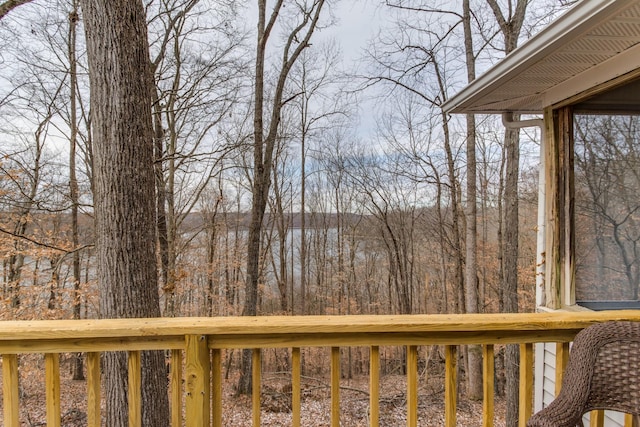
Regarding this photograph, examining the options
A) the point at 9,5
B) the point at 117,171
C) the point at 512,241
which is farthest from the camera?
the point at 512,241

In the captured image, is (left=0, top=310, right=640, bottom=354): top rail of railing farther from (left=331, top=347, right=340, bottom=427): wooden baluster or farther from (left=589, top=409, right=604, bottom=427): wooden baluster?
(left=589, top=409, right=604, bottom=427): wooden baluster

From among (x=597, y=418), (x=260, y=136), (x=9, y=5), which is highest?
(x=9, y=5)

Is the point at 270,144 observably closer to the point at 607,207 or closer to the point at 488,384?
the point at 607,207

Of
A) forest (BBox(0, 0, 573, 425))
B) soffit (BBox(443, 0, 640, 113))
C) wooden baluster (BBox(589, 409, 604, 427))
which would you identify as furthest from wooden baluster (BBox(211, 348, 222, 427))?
forest (BBox(0, 0, 573, 425))

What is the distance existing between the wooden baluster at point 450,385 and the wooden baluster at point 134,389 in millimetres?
1133

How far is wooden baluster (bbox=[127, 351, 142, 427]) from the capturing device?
1289 millimetres

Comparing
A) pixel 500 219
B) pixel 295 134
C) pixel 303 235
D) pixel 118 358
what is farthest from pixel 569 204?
pixel 303 235

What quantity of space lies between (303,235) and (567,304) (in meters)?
11.4

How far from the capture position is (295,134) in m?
11.5

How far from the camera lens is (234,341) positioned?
4.33 feet

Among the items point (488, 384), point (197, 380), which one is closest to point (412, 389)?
point (488, 384)

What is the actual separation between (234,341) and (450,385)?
84 cm

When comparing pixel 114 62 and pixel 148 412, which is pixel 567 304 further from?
pixel 114 62

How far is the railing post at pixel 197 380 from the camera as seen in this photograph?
128 centimetres
